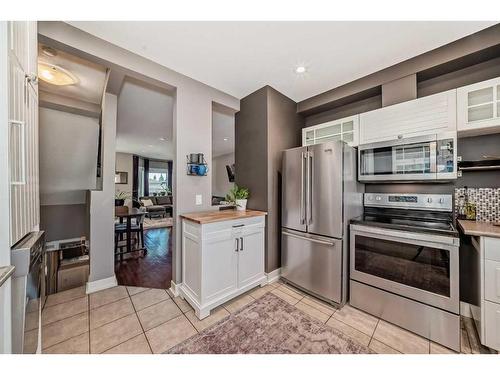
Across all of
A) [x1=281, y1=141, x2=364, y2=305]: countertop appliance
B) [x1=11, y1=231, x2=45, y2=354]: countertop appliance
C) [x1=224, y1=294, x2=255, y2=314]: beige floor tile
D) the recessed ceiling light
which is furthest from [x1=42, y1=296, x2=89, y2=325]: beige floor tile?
the recessed ceiling light

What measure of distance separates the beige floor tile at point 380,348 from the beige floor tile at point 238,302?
1159 millimetres

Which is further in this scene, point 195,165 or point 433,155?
point 195,165

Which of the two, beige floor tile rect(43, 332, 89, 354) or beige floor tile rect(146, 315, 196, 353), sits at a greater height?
beige floor tile rect(43, 332, 89, 354)

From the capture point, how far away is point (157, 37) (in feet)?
5.74

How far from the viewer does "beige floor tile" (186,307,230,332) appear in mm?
1757

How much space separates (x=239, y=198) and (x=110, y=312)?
1.88 meters

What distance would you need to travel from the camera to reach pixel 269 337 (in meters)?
1.61

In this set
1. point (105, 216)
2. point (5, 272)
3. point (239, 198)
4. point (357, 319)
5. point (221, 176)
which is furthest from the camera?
point (221, 176)

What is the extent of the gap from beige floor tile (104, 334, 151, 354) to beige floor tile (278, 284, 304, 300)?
153 cm

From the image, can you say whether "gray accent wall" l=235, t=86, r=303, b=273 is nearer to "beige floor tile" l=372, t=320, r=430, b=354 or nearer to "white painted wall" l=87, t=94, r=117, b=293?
"beige floor tile" l=372, t=320, r=430, b=354

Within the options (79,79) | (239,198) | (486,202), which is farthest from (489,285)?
(79,79)

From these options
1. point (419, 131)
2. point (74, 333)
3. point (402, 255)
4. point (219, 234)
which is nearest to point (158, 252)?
point (74, 333)

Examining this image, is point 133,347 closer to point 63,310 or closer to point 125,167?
point 63,310

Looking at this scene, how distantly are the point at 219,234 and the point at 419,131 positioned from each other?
228 centimetres
